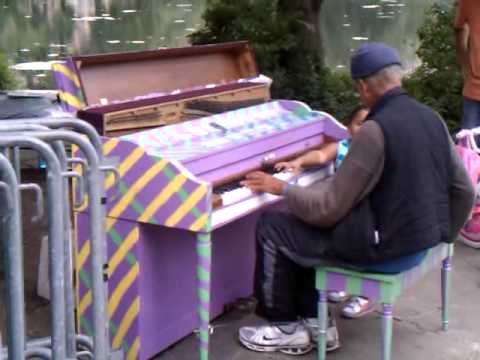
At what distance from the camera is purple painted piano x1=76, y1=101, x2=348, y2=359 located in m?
3.61

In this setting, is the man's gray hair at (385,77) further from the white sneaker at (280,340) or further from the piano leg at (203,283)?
the white sneaker at (280,340)

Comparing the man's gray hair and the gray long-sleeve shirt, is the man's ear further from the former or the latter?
the gray long-sleeve shirt

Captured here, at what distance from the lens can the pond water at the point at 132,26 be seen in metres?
12.5

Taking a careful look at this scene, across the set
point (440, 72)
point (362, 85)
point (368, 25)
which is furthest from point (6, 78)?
point (368, 25)

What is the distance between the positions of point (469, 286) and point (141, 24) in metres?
11.3

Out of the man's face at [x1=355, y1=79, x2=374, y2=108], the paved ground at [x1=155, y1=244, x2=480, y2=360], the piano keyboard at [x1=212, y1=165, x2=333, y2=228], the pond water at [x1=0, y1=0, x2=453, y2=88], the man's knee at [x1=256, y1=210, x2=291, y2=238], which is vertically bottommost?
Answer: the paved ground at [x1=155, y1=244, x2=480, y2=360]

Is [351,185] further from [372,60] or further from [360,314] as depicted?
[360,314]

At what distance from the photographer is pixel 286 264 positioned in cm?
390

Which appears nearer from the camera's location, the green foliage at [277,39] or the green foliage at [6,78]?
the green foliage at [277,39]

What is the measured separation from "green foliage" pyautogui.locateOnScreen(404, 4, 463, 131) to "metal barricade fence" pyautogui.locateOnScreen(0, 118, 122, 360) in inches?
202

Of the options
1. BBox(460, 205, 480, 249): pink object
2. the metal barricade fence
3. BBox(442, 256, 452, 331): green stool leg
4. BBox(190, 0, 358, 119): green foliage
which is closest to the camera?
the metal barricade fence

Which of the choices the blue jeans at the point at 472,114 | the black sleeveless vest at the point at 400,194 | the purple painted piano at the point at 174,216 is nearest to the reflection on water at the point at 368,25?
the blue jeans at the point at 472,114

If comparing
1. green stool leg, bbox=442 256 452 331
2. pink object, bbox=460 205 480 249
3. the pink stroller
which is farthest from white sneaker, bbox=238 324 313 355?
pink object, bbox=460 205 480 249

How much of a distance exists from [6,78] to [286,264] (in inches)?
221
